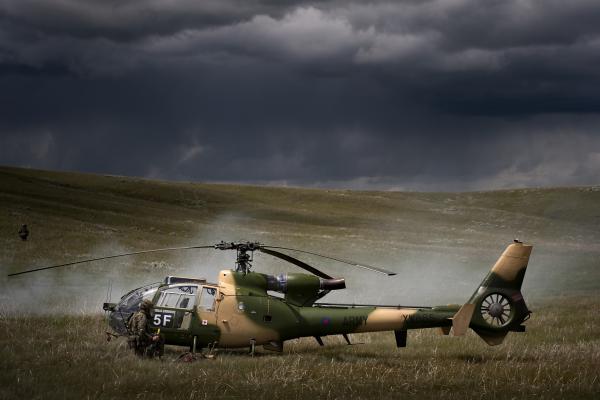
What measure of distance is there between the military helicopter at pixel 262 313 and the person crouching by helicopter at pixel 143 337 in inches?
15.9

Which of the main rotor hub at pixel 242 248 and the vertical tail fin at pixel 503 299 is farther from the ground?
the main rotor hub at pixel 242 248

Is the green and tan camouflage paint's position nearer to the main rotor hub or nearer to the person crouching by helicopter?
the main rotor hub

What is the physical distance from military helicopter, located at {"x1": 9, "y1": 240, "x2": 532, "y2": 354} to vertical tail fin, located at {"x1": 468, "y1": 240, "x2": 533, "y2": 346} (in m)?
0.03

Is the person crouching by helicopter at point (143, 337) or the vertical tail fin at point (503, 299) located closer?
the person crouching by helicopter at point (143, 337)

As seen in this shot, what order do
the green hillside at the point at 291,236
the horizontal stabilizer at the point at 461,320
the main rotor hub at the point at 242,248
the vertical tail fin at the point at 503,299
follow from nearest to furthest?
the main rotor hub at the point at 242,248 < the horizontal stabilizer at the point at 461,320 < the vertical tail fin at the point at 503,299 < the green hillside at the point at 291,236

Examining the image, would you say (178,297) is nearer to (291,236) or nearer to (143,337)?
(143,337)

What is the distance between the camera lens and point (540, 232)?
9500 cm

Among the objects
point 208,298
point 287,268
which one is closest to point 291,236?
point 287,268

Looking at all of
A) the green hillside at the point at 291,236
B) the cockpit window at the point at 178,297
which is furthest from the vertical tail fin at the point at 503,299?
the green hillside at the point at 291,236

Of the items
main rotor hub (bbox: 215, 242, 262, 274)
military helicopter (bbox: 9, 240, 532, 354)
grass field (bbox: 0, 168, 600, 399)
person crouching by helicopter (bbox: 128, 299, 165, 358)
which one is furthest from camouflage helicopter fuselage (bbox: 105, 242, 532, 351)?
grass field (bbox: 0, 168, 600, 399)

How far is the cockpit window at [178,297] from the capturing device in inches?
634

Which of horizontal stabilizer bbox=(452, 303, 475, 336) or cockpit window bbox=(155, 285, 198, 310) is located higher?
cockpit window bbox=(155, 285, 198, 310)

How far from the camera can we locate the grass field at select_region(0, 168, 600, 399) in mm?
13273

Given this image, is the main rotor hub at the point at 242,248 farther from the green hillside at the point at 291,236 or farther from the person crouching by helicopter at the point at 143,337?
the green hillside at the point at 291,236
